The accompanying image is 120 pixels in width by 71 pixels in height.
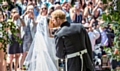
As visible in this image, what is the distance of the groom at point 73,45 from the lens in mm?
6285

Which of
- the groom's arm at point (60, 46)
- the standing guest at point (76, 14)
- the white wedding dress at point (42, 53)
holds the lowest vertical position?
the white wedding dress at point (42, 53)

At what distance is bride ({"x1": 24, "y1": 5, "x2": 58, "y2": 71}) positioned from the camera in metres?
9.51

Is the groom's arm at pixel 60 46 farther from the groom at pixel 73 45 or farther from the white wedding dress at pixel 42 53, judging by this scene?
the white wedding dress at pixel 42 53

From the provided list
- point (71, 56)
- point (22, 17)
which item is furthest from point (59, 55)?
point (22, 17)

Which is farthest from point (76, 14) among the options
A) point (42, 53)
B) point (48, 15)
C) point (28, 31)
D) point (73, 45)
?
point (73, 45)

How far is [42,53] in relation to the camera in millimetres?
9641

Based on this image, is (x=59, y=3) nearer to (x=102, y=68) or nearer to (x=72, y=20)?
(x=72, y=20)

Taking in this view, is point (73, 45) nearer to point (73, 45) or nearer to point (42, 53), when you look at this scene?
point (73, 45)

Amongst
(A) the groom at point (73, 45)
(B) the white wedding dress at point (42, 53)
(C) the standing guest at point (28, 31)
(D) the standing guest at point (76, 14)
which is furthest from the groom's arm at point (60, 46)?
(D) the standing guest at point (76, 14)

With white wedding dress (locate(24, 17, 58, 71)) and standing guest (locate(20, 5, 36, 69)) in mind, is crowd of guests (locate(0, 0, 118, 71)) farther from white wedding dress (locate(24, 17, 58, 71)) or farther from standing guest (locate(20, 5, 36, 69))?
white wedding dress (locate(24, 17, 58, 71))

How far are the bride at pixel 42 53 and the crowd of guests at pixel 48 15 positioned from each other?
1.61ft

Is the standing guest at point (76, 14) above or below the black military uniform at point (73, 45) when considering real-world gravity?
above

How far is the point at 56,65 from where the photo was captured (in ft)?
31.6

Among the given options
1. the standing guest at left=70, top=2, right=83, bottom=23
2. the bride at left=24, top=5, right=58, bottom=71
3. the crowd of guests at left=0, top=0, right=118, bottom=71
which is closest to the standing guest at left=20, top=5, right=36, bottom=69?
the crowd of guests at left=0, top=0, right=118, bottom=71
